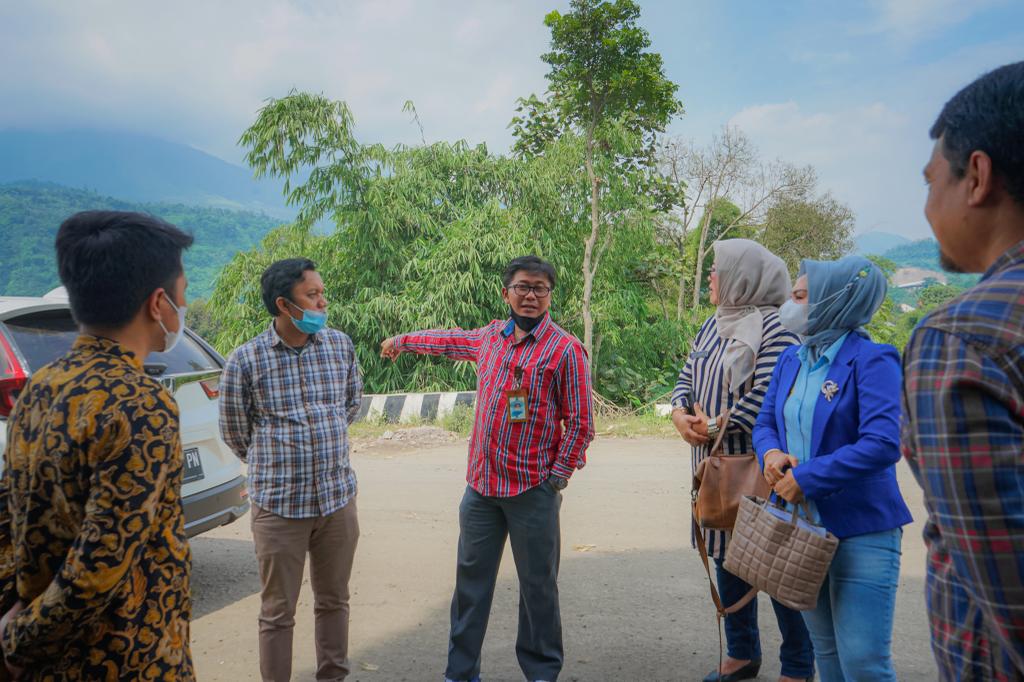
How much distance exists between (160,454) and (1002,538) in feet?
5.41

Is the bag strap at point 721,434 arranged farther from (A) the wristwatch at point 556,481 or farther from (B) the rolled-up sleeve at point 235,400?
(B) the rolled-up sleeve at point 235,400

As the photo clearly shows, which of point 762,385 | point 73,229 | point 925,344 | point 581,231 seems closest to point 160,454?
point 73,229

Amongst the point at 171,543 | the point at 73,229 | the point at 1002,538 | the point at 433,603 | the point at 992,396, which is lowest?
the point at 433,603

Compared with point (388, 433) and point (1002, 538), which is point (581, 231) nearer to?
point (388, 433)

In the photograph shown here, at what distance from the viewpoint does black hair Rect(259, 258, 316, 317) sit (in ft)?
11.5

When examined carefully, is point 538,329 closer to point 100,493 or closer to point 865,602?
point 865,602

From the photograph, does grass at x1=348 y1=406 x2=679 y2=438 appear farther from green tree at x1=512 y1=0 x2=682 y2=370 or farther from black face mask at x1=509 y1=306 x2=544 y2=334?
black face mask at x1=509 y1=306 x2=544 y2=334

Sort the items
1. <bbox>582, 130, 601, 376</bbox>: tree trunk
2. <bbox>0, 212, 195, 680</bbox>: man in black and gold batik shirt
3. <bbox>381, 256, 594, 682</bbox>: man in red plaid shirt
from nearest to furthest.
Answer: <bbox>0, 212, 195, 680</bbox>: man in black and gold batik shirt < <bbox>381, 256, 594, 682</bbox>: man in red plaid shirt < <bbox>582, 130, 601, 376</bbox>: tree trunk

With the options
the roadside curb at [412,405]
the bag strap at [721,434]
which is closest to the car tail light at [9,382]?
the bag strap at [721,434]

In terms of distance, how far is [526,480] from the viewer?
3.52m

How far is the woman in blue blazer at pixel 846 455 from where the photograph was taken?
2.61 meters

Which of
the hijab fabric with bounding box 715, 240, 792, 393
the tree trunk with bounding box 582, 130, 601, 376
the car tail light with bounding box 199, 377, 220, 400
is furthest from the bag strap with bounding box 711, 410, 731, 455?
the tree trunk with bounding box 582, 130, 601, 376

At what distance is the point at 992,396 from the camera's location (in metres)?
1.21

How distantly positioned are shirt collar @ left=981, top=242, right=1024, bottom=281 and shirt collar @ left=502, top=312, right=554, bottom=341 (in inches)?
95.2
